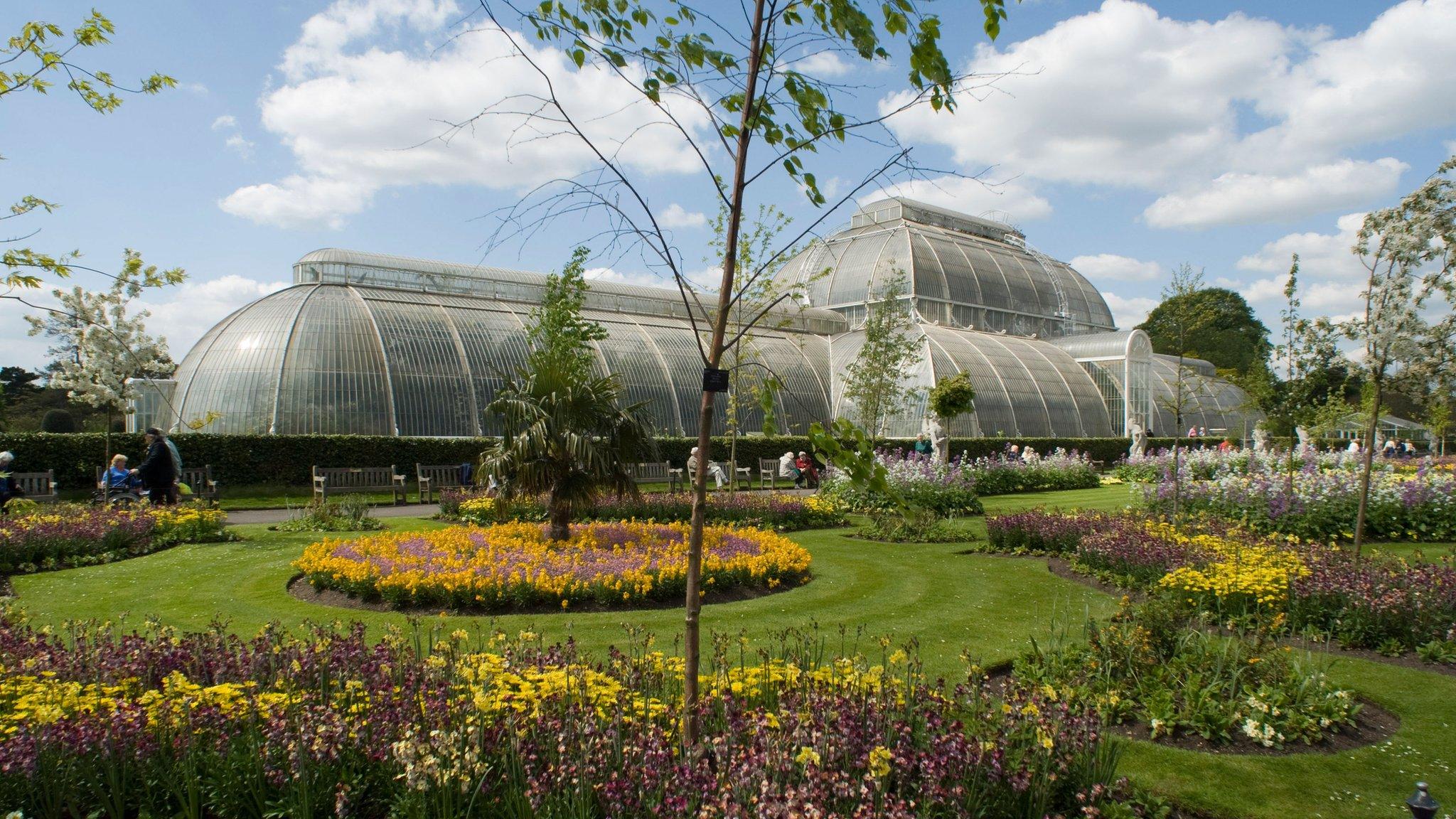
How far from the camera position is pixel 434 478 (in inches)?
973

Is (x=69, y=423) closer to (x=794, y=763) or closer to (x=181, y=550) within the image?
(x=181, y=550)

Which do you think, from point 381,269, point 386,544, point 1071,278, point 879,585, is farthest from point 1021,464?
point 1071,278

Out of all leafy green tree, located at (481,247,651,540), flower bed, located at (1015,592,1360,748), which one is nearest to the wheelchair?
leafy green tree, located at (481,247,651,540)

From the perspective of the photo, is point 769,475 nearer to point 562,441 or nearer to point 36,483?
point 562,441

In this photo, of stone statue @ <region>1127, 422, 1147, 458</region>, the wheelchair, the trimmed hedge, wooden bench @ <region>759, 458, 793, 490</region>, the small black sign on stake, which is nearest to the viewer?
the small black sign on stake

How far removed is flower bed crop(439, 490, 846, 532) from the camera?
15617mm

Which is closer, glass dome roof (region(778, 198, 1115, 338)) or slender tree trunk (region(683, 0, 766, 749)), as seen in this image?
slender tree trunk (region(683, 0, 766, 749))

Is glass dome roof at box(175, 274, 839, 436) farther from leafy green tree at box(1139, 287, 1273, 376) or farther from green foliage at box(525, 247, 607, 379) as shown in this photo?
leafy green tree at box(1139, 287, 1273, 376)

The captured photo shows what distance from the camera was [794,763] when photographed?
364 centimetres

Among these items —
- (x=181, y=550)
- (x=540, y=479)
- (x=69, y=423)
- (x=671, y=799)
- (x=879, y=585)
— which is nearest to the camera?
(x=671, y=799)

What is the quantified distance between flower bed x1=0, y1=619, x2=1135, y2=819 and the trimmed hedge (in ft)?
48.6

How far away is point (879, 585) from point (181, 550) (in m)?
9.95

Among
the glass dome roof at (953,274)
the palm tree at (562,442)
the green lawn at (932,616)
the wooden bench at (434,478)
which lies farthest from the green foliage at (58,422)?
the palm tree at (562,442)

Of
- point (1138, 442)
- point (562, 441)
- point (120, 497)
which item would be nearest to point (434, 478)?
point (120, 497)
